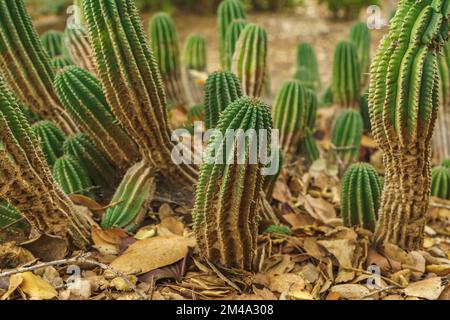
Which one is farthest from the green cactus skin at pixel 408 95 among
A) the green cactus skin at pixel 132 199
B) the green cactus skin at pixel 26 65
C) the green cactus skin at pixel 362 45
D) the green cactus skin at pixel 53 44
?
the green cactus skin at pixel 53 44

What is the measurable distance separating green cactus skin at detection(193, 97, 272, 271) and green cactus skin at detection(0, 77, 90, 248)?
1.78 ft

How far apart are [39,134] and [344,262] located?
5.03 ft

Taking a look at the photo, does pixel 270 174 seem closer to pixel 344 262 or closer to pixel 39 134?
pixel 344 262

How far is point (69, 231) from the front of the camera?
8.14 ft

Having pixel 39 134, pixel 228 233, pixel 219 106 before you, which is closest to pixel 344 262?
pixel 228 233

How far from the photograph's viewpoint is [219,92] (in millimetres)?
2734

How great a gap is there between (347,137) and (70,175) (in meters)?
1.73

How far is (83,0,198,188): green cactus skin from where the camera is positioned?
7.94 feet

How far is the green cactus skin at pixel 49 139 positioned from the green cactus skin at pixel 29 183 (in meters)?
0.51

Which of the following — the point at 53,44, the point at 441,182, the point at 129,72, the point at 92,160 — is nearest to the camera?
the point at 129,72

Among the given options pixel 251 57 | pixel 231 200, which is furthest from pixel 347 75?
pixel 231 200

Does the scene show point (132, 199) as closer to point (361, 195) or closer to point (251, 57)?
point (361, 195)

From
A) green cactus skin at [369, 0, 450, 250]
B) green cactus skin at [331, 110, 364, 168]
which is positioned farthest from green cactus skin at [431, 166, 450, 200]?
green cactus skin at [369, 0, 450, 250]

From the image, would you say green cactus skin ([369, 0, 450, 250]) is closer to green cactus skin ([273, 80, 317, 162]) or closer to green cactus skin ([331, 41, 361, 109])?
green cactus skin ([273, 80, 317, 162])
